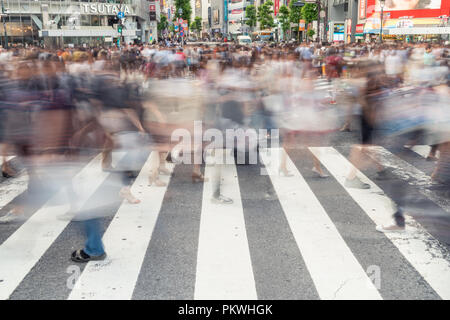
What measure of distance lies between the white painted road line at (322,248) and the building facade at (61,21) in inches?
1697

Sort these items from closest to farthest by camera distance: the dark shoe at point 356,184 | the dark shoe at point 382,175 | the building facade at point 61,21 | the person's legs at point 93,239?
the person's legs at point 93,239
the dark shoe at point 356,184
the dark shoe at point 382,175
the building facade at point 61,21

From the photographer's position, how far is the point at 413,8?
196ft

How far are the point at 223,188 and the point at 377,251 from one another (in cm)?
303

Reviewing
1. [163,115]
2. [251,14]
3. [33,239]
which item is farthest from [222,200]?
[251,14]

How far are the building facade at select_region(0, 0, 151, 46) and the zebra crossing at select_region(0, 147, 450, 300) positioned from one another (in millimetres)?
43342

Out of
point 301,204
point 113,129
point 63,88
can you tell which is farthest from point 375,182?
point 63,88

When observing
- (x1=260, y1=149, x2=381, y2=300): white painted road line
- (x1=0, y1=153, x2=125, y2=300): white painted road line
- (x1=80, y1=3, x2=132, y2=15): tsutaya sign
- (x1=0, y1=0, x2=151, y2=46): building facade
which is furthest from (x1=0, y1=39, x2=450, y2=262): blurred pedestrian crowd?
(x1=80, y1=3, x2=132, y2=15): tsutaya sign

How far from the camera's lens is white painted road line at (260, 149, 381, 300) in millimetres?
4254

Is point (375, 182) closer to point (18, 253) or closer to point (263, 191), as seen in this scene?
point (263, 191)

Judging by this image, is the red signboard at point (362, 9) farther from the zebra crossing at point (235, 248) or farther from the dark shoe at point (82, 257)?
the dark shoe at point (82, 257)

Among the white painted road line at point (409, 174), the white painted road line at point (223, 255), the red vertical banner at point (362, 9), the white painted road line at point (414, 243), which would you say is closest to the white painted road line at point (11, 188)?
the white painted road line at point (223, 255)

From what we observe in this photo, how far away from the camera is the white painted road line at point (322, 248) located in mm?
4254

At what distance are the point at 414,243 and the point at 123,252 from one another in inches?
126

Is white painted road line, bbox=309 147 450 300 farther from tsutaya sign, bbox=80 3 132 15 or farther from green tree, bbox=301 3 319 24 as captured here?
green tree, bbox=301 3 319 24
